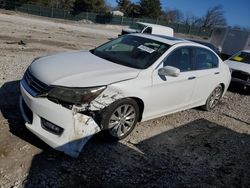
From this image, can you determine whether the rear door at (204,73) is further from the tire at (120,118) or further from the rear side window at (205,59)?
the tire at (120,118)

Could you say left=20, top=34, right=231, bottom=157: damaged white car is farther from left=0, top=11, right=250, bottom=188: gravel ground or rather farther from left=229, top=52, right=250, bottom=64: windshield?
left=229, top=52, right=250, bottom=64: windshield

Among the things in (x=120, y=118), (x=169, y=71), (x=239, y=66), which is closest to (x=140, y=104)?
(x=120, y=118)

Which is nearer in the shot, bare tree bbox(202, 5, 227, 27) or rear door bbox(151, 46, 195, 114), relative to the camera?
rear door bbox(151, 46, 195, 114)

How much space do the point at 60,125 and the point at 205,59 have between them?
3591 mm

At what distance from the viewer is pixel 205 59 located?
6082mm

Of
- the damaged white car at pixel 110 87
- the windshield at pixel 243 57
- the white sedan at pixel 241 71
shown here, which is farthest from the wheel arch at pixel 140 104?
the windshield at pixel 243 57

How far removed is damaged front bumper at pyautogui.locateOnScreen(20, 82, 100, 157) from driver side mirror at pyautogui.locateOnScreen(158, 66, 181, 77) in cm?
150

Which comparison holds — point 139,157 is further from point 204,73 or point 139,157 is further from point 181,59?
point 204,73

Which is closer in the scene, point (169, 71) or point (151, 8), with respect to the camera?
point (169, 71)

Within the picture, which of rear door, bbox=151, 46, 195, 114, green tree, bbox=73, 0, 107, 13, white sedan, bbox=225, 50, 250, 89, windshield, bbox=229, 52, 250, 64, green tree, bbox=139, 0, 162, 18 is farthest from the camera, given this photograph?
green tree, bbox=139, 0, 162, 18

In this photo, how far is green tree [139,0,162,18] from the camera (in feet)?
208

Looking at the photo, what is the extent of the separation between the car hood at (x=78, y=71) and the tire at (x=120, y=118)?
360 millimetres

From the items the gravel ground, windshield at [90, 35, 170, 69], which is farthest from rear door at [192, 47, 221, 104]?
windshield at [90, 35, 170, 69]

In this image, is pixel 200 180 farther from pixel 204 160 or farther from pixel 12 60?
pixel 12 60
